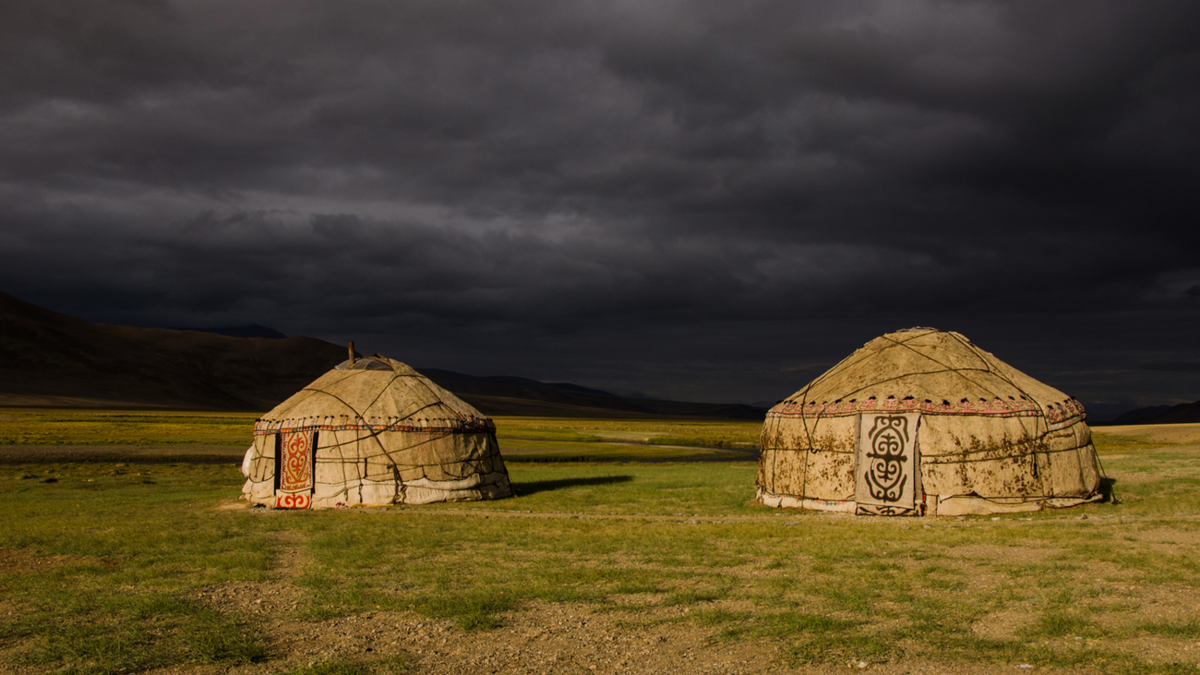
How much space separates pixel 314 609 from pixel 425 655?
1807 millimetres

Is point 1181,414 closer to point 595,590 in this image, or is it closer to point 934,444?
point 934,444

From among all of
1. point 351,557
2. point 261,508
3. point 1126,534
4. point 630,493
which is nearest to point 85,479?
point 261,508

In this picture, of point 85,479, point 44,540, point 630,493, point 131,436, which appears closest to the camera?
point 44,540

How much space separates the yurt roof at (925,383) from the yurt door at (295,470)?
32.0ft

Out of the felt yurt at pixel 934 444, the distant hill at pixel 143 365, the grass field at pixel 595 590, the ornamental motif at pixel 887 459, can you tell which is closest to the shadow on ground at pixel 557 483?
the grass field at pixel 595 590

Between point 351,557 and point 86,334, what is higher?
point 86,334

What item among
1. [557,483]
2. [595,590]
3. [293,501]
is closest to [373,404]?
[293,501]

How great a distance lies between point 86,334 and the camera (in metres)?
149

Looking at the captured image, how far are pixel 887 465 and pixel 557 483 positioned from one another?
10.3 metres

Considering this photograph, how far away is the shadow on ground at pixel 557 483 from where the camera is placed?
1941cm

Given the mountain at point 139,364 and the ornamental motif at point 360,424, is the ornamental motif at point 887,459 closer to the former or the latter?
the ornamental motif at point 360,424

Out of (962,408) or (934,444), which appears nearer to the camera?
(934,444)

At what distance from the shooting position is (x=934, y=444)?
13781 millimetres

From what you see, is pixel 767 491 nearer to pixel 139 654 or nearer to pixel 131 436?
pixel 139 654
